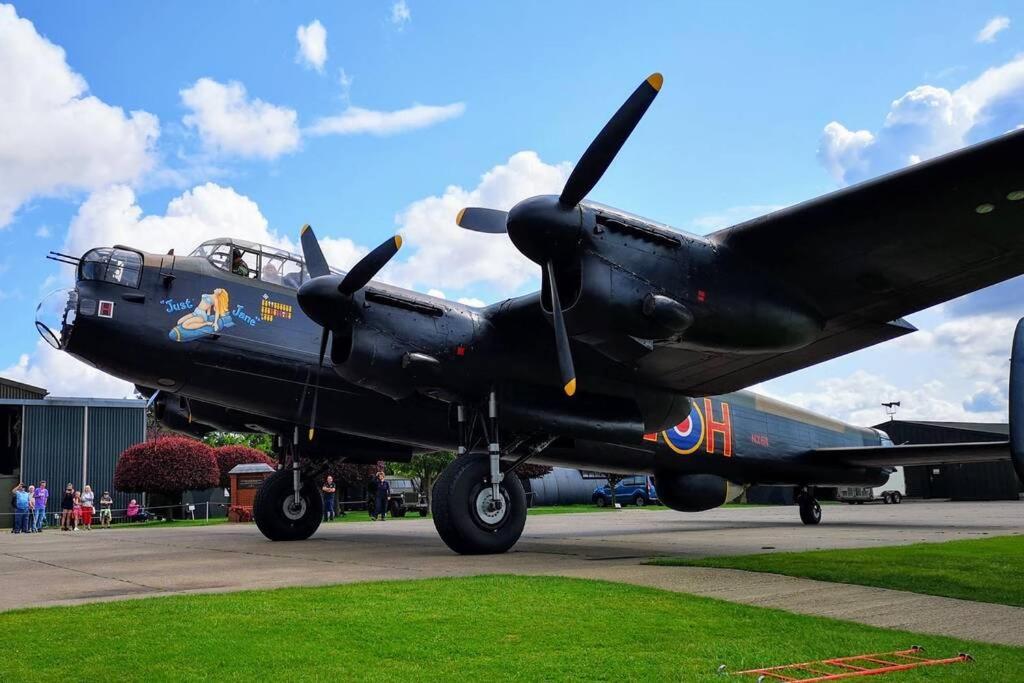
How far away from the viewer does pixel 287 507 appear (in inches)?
629

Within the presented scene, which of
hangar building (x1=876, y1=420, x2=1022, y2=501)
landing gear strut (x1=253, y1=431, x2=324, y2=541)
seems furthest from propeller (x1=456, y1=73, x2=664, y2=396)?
hangar building (x1=876, y1=420, x2=1022, y2=501)

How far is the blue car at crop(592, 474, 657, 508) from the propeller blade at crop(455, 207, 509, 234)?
3814 cm

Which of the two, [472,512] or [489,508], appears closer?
[472,512]

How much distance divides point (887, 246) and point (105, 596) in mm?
9020

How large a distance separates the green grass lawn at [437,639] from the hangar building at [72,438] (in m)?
35.9

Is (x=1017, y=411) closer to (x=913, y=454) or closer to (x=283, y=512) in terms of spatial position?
(x=283, y=512)

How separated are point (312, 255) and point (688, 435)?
8.12m

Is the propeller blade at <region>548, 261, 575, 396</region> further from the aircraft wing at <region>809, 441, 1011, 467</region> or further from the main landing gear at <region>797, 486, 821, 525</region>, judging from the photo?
the main landing gear at <region>797, 486, 821, 525</region>

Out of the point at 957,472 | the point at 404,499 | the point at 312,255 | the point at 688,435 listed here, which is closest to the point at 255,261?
the point at 312,255

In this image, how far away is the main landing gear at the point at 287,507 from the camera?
1580cm

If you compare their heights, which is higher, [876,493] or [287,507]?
[287,507]

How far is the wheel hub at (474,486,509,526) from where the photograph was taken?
1131cm

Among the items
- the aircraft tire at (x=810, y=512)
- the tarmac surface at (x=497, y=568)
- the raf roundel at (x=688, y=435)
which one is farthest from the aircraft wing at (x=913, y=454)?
the raf roundel at (x=688, y=435)

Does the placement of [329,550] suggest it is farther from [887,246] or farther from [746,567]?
[887,246]
